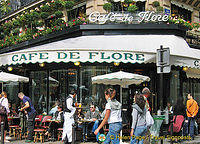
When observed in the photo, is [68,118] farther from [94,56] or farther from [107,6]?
[107,6]

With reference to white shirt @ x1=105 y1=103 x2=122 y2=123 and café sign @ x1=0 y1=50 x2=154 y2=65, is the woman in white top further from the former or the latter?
café sign @ x1=0 y1=50 x2=154 y2=65

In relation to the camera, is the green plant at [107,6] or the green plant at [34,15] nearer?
the green plant at [107,6]

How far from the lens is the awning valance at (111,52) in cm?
1095

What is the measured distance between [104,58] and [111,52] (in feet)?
1.18

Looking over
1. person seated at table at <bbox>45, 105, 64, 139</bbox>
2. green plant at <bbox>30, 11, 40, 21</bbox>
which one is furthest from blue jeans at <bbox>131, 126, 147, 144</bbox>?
green plant at <bbox>30, 11, 40, 21</bbox>

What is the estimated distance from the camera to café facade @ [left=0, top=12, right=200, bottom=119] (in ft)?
36.2

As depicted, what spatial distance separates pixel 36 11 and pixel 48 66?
451cm

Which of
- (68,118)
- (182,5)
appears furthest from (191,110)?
(182,5)

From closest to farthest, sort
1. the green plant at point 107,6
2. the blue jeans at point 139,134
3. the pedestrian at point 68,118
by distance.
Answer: the blue jeans at point 139,134
the pedestrian at point 68,118
the green plant at point 107,6

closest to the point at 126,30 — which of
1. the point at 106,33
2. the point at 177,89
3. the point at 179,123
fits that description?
the point at 106,33

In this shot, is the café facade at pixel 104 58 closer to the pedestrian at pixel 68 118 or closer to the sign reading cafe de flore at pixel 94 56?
the sign reading cafe de flore at pixel 94 56

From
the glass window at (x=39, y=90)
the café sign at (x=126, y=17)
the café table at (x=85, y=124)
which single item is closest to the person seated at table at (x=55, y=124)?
the café table at (x=85, y=124)

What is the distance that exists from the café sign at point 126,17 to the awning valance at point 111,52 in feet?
3.09

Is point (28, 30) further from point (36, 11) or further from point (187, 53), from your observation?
point (187, 53)
